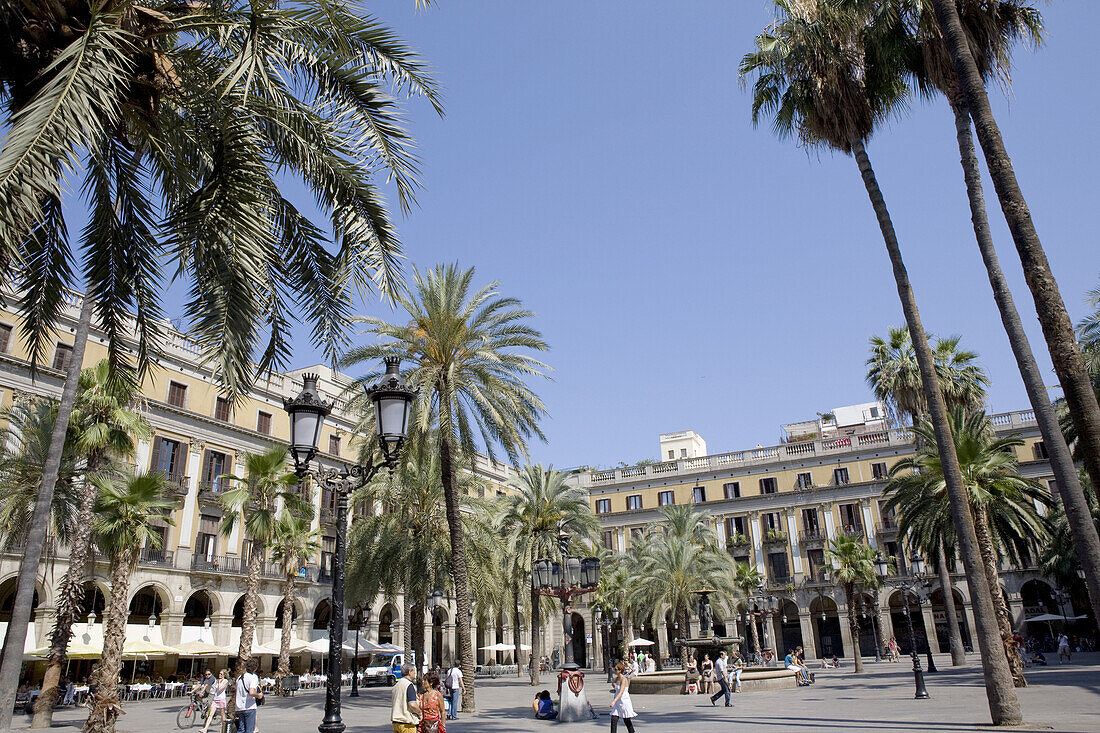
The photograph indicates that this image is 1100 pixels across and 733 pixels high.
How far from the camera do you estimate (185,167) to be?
7492 millimetres

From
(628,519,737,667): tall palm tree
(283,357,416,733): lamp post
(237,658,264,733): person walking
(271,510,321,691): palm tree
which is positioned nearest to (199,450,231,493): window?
(271,510,321,691): palm tree

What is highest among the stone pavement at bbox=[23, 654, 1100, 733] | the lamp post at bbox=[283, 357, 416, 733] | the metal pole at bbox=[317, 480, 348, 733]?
the lamp post at bbox=[283, 357, 416, 733]

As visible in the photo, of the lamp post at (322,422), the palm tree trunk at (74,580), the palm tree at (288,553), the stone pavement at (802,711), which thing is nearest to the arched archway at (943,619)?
the stone pavement at (802,711)

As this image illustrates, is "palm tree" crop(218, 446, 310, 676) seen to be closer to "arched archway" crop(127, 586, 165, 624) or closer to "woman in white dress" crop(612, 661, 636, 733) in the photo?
"arched archway" crop(127, 586, 165, 624)

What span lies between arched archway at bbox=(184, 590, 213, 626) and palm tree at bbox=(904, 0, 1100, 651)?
38.8 m

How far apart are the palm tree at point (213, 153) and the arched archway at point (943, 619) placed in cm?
5417

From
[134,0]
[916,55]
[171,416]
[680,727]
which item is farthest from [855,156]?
[171,416]

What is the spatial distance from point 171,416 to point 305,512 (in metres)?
12.1

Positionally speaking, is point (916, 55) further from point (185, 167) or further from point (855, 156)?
point (185, 167)

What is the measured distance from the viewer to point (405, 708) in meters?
9.29

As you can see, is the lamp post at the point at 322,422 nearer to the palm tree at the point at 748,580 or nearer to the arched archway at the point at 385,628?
the arched archway at the point at 385,628

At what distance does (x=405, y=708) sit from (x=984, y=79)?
13.1 metres

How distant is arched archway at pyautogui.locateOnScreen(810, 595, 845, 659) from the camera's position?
2105 inches

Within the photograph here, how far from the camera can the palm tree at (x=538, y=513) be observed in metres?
33.4
